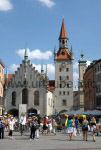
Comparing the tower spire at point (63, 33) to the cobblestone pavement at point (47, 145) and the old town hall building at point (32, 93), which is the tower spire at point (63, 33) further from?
the cobblestone pavement at point (47, 145)

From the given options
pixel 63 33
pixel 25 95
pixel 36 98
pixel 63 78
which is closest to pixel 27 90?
pixel 25 95

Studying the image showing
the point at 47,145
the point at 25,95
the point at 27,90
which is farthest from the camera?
the point at 27,90

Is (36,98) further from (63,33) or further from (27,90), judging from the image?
(63,33)

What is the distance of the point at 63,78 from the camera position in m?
91.2

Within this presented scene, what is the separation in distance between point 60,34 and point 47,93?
28971mm

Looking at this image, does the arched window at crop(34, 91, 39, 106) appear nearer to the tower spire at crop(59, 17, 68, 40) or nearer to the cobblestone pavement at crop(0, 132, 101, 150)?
the tower spire at crop(59, 17, 68, 40)

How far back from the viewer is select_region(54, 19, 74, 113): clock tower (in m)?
88.4

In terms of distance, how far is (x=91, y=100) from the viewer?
2480 inches

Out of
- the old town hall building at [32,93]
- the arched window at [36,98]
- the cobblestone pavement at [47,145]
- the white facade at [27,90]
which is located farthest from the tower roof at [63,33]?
the cobblestone pavement at [47,145]

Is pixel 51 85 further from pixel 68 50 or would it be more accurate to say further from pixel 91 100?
pixel 91 100

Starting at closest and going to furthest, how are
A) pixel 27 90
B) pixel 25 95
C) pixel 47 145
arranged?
pixel 47 145, pixel 25 95, pixel 27 90

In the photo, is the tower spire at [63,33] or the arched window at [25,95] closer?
the arched window at [25,95]

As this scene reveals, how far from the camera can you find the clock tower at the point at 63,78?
8838 centimetres

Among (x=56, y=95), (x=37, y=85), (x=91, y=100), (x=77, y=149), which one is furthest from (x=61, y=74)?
(x=77, y=149)
